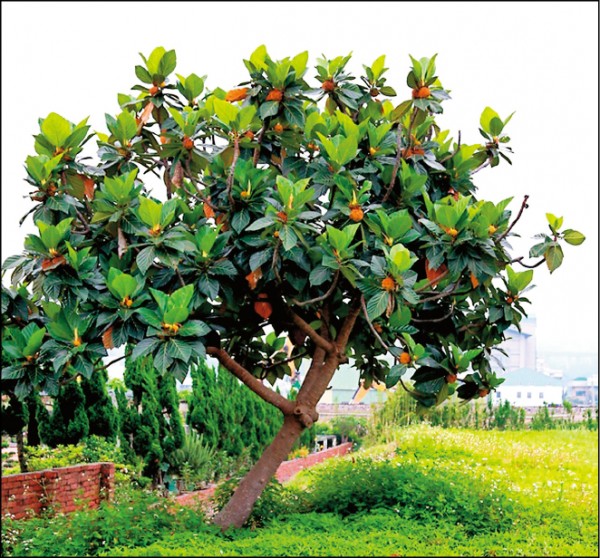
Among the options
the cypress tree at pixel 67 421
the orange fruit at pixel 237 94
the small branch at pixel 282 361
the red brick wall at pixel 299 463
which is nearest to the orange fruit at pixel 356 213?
the orange fruit at pixel 237 94

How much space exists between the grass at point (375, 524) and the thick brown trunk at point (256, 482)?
0.43 feet

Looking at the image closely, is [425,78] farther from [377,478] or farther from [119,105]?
[377,478]

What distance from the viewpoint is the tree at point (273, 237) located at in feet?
13.9

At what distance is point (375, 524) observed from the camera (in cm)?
505

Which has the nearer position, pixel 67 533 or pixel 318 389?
pixel 67 533

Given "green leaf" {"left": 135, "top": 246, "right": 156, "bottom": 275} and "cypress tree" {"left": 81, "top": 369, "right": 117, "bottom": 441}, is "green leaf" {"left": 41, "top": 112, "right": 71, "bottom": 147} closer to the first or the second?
"green leaf" {"left": 135, "top": 246, "right": 156, "bottom": 275}

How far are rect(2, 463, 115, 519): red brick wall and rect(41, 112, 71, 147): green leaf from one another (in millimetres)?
2565

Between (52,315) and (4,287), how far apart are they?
459 mm

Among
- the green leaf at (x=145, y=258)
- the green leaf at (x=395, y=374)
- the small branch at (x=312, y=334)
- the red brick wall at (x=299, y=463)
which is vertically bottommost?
the red brick wall at (x=299, y=463)

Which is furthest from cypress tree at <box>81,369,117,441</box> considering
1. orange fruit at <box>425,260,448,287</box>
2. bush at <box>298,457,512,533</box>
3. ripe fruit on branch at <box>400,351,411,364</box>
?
orange fruit at <box>425,260,448,287</box>

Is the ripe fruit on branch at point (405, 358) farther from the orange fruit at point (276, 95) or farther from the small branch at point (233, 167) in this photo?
the orange fruit at point (276, 95)

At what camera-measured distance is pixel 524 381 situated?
21.6m

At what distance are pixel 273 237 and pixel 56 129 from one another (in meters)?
1.50

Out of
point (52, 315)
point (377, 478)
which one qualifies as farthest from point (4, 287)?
point (377, 478)
